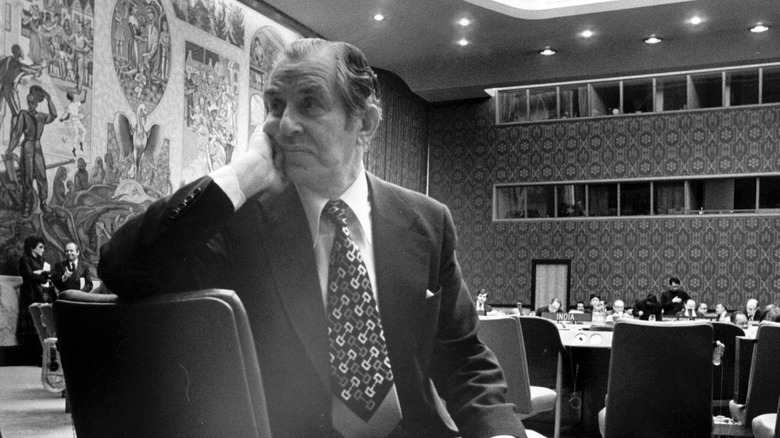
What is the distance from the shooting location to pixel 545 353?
585cm

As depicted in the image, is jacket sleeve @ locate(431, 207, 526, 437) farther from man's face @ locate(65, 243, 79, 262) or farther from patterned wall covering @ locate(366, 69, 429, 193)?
patterned wall covering @ locate(366, 69, 429, 193)

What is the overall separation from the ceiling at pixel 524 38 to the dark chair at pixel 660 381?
9.67 metres

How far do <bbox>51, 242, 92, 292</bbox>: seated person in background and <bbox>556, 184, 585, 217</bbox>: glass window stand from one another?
10.9 metres

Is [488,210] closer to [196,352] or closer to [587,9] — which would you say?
[587,9]

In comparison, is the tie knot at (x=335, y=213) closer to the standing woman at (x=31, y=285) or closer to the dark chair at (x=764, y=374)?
the dark chair at (x=764, y=374)

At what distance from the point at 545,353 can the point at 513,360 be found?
48.1 inches

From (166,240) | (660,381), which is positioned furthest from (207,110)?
(166,240)

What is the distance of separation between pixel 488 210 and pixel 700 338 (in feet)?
46.6

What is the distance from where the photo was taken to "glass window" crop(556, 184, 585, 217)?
691 inches

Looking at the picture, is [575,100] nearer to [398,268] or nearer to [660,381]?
[660,381]

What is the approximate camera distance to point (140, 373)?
41.7 inches

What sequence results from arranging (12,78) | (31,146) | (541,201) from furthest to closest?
(541,201) → (31,146) → (12,78)

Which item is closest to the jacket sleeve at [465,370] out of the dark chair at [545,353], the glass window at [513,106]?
the dark chair at [545,353]

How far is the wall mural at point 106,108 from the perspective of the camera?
28.9ft
